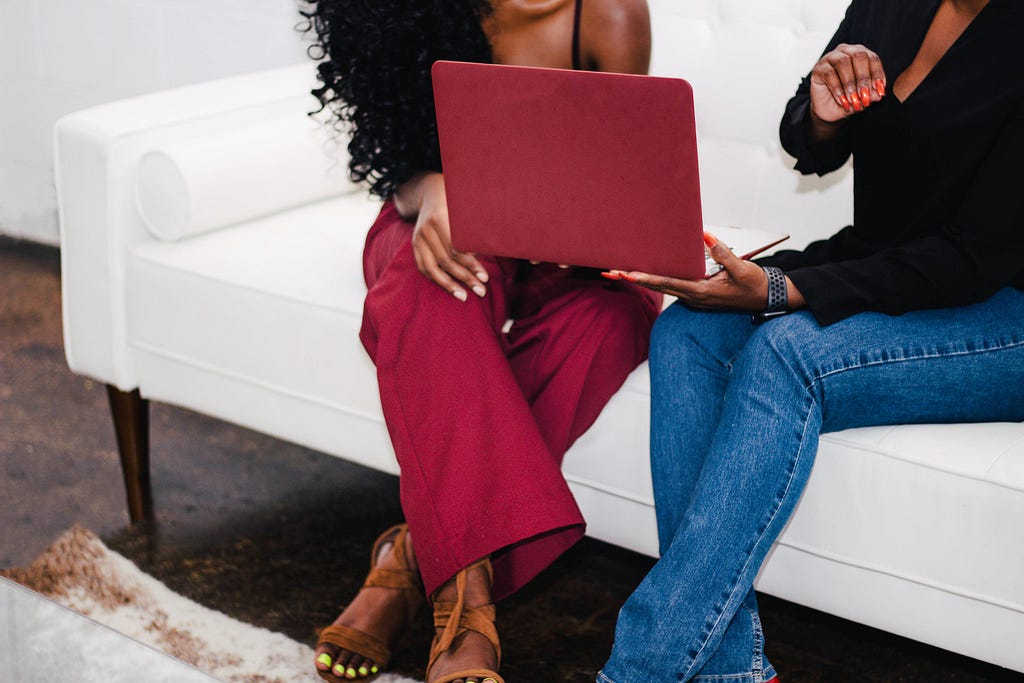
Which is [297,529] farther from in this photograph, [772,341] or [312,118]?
[772,341]

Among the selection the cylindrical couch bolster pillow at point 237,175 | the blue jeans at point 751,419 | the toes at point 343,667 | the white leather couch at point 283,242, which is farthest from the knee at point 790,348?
the cylindrical couch bolster pillow at point 237,175

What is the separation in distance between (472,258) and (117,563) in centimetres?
74

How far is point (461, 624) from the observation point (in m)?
1.16

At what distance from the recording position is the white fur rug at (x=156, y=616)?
1.31 m

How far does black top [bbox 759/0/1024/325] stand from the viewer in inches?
41.4

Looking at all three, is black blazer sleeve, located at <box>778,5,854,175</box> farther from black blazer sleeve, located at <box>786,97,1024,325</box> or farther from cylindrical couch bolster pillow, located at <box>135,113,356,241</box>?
cylindrical couch bolster pillow, located at <box>135,113,356,241</box>

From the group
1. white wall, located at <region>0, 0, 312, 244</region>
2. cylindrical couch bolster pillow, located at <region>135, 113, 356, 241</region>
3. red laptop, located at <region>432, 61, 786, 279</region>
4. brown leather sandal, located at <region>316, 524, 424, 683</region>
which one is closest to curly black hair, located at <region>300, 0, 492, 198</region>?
cylindrical couch bolster pillow, located at <region>135, 113, 356, 241</region>

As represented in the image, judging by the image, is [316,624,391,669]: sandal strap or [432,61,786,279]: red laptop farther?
[316,624,391,669]: sandal strap

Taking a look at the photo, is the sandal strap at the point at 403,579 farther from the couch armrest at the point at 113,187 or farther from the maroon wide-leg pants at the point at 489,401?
the couch armrest at the point at 113,187

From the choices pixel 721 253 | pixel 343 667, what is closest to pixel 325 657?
pixel 343 667

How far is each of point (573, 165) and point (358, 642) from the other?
2.06ft

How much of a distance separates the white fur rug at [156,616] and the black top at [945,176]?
699 mm

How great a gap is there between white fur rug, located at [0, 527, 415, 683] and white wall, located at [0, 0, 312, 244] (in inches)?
47.4

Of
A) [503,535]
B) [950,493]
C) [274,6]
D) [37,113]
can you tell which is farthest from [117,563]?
[37,113]
